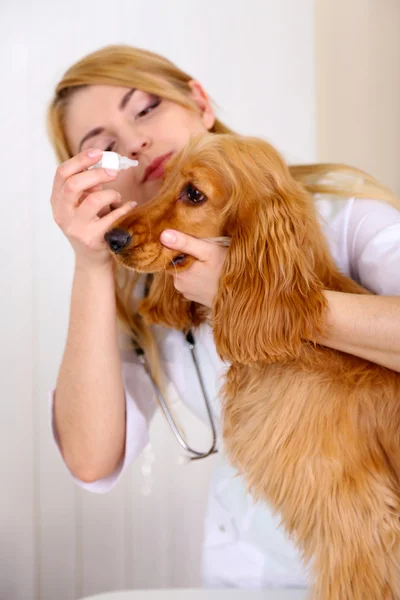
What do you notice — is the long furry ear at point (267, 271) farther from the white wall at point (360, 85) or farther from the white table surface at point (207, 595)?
the white wall at point (360, 85)

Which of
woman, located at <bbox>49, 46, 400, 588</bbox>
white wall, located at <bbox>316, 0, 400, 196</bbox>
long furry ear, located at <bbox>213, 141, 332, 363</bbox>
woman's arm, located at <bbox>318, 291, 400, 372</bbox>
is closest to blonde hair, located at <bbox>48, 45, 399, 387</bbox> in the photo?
woman, located at <bbox>49, 46, 400, 588</bbox>

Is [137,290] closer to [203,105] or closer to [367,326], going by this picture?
[203,105]

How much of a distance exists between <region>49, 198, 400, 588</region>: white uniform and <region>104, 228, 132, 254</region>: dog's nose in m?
0.41

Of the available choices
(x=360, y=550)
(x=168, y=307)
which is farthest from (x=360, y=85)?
(x=360, y=550)

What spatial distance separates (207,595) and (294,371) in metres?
0.52

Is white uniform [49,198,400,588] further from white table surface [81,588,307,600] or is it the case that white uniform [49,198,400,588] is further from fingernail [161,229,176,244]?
fingernail [161,229,176,244]

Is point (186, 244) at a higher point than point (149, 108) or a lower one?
lower

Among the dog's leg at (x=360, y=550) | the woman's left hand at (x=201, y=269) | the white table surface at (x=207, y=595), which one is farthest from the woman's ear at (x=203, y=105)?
the white table surface at (x=207, y=595)

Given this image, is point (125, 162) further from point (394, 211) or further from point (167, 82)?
point (394, 211)

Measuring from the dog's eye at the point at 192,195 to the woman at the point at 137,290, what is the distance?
124 millimetres

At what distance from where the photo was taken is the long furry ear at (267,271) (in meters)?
1.04

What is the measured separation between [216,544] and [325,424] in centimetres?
60

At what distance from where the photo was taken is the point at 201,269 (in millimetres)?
1108

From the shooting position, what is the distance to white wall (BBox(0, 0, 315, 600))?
Answer: 2061 millimetres
